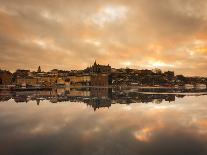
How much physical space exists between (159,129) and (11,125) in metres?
11.5

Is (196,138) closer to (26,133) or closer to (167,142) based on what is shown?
(167,142)

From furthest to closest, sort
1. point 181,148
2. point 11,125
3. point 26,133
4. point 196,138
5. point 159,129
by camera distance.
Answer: point 11,125, point 159,129, point 26,133, point 196,138, point 181,148

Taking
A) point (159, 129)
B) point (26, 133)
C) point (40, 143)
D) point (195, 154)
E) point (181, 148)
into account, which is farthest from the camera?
point (159, 129)

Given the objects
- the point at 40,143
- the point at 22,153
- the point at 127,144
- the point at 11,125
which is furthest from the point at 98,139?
the point at 11,125

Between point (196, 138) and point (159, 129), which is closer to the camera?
point (196, 138)

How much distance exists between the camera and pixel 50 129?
21281mm

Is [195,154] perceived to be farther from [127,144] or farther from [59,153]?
[59,153]

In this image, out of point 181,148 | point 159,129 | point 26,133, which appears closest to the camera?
point 181,148

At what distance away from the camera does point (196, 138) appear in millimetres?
17984

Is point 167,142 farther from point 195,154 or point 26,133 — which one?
point 26,133

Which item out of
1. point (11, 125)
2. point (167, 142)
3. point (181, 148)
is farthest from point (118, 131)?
point (11, 125)

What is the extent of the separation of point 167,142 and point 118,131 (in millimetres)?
4505

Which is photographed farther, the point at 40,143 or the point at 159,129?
the point at 159,129

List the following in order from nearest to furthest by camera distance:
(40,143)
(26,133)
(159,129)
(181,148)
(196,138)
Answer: (181,148) < (40,143) < (196,138) < (26,133) < (159,129)
